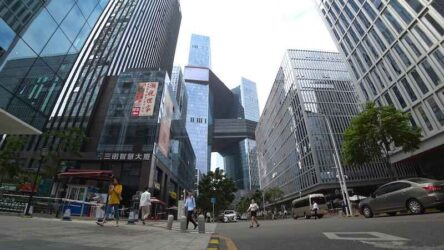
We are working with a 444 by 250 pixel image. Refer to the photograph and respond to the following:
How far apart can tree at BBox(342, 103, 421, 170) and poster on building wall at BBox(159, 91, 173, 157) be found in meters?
24.1

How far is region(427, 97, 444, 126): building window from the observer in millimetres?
27328

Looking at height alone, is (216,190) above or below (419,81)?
below

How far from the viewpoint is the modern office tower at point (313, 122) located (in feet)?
169

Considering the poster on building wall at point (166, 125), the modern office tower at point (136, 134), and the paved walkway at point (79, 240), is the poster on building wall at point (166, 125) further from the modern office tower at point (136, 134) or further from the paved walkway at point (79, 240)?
the paved walkway at point (79, 240)

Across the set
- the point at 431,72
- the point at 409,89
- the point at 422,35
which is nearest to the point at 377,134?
the point at 431,72

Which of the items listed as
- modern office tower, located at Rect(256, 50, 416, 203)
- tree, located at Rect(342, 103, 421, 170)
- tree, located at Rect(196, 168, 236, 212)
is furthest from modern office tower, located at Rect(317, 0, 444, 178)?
tree, located at Rect(196, 168, 236, 212)

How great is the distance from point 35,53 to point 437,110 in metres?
35.4

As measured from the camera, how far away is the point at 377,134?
72.1 ft

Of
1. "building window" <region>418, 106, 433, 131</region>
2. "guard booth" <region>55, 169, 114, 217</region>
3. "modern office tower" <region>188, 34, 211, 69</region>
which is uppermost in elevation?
"modern office tower" <region>188, 34, 211, 69</region>

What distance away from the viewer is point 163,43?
83062mm

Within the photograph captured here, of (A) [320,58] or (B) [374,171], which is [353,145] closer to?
(B) [374,171]

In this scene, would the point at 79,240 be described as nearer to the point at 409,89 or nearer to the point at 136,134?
the point at 136,134

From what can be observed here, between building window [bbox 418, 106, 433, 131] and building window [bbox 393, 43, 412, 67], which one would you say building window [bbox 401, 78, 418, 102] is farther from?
building window [bbox 393, 43, 412, 67]

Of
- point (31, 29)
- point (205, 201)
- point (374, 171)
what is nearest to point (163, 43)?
point (205, 201)
